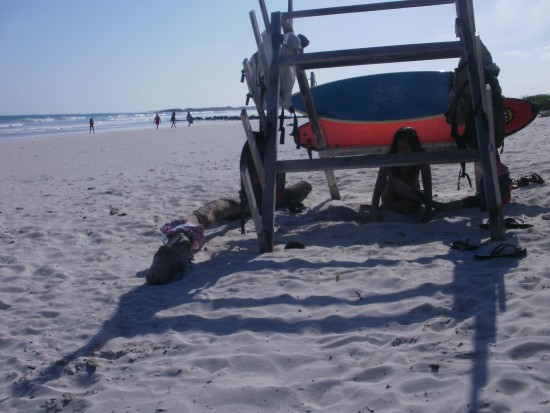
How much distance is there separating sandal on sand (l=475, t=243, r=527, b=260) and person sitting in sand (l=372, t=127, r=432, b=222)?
157cm

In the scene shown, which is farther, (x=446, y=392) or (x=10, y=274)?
(x=10, y=274)

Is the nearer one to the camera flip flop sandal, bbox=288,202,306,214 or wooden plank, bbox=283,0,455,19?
wooden plank, bbox=283,0,455,19

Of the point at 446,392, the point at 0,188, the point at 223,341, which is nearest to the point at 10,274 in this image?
the point at 223,341

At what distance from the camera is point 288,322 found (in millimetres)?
3225

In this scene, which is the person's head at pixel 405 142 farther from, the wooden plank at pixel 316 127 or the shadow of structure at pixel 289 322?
the shadow of structure at pixel 289 322

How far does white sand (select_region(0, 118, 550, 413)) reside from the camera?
247 centimetres

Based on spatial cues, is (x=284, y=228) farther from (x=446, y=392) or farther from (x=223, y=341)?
(x=446, y=392)

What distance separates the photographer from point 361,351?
2.80 m

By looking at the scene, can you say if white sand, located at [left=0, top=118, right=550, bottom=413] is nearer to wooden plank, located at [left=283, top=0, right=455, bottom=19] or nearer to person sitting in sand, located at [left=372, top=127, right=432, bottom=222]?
person sitting in sand, located at [left=372, top=127, right=432, bottom=222]

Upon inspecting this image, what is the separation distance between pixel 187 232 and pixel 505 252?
2.51 m

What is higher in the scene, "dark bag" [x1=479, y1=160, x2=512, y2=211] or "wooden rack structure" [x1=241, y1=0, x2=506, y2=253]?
"wooden rack structure" [x1=241, y1=0, x2=506, y2=253]

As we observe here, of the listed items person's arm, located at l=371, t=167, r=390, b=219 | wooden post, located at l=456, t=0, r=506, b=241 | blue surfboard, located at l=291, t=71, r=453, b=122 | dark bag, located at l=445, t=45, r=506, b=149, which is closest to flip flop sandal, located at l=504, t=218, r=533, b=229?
wooden post, located at l=456, t=0, r=506, b=241

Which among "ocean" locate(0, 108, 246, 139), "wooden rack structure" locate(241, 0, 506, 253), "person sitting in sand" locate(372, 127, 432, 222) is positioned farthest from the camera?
"ocean" locate(0, 108, 246, 139)

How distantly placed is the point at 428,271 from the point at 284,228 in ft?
7.35
